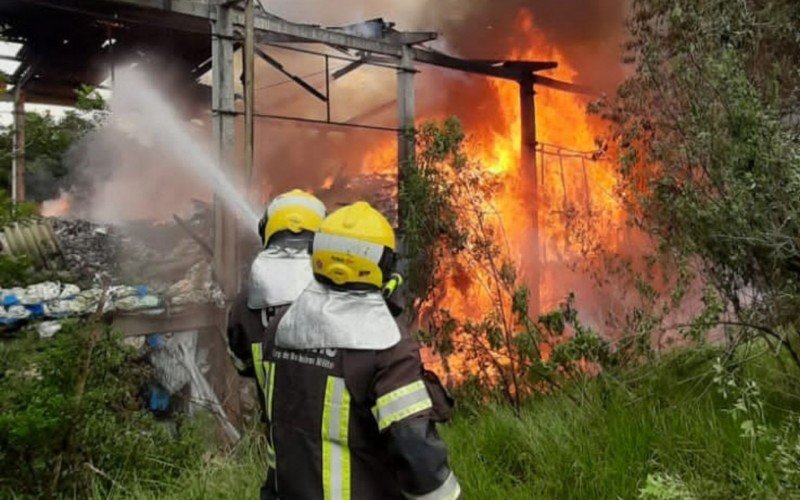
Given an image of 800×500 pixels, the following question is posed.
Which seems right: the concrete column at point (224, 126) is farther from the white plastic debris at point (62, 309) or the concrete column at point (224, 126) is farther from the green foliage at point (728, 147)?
the green foliage at point (728, 147)

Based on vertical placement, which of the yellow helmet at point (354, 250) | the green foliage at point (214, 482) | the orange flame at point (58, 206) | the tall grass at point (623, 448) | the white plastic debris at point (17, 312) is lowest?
the green foliage at point (214, 482)

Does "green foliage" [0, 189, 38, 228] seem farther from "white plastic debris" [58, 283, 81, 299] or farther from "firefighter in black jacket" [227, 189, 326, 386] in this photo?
"white plastic debris" [58, 283, 81, 299]

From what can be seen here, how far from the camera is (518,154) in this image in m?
13.0

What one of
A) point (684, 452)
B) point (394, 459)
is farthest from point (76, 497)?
point (684, 452)

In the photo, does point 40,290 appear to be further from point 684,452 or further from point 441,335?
point 684,452

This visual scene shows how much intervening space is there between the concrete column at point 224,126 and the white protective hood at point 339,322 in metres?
5.84

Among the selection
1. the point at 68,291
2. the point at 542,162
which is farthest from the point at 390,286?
the point at 542,162

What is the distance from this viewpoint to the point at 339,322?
2.13 metres

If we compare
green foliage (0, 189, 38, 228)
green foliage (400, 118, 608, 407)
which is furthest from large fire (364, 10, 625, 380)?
green foliage (0, 189, 38, 228)

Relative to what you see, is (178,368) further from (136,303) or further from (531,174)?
(531,174)

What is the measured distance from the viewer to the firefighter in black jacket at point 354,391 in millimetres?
2012

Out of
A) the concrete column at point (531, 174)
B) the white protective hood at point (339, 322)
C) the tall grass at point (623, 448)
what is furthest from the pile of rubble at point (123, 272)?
the concrete column at point (531, 174)

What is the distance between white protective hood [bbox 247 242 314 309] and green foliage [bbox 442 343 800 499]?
5.01 ft

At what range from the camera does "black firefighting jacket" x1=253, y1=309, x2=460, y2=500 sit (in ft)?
6.56
